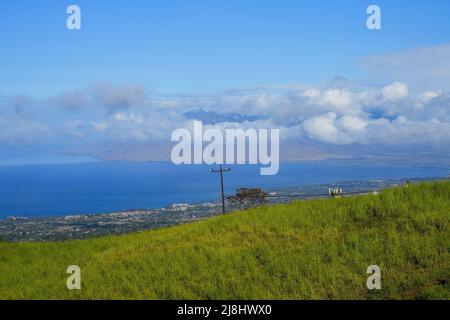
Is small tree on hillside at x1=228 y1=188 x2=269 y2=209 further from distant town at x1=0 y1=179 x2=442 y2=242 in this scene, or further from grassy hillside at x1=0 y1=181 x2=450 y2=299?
grassy hillside at x1=0 y1=181 x2=450 y2=299

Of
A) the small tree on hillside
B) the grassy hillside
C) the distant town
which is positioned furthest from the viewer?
the small tree on hillside

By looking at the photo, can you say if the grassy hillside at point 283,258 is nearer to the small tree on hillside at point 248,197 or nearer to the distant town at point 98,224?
the distant town at point 98,224

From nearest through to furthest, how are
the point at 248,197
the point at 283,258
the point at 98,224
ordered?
the point at 283,258, the point at 248,197, the point at 98,224

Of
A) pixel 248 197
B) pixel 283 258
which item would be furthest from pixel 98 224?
pixel 283 258

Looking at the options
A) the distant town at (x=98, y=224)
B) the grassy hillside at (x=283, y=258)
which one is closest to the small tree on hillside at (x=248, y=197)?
the distant town at (x=98, y=224)

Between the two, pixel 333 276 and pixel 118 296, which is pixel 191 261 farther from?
pixel 333 276

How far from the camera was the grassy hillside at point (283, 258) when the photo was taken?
1666 cm

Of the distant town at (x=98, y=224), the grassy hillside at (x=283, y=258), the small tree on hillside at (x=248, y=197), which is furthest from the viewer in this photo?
the small tree on hillside at (x=248, y=197)

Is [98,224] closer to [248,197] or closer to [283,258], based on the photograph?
[248,197]

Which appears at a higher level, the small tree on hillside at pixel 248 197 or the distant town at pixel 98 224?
the small tree on hillside at pixel 248 197

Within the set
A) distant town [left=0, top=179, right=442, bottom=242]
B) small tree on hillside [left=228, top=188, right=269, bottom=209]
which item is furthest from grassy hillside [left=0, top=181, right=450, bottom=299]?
small tree on hillside [left=228, top=188, right=269, bottom=209]

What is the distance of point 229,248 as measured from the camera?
70.4 feet

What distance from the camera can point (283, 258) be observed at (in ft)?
62.9

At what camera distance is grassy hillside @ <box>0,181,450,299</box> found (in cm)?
1666
